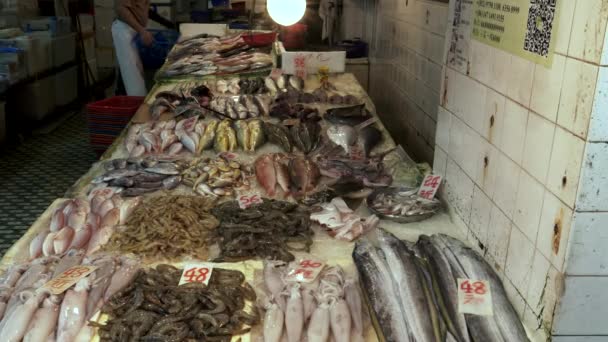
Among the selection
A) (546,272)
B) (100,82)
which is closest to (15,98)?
(100,82)

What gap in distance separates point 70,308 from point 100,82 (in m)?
11.1

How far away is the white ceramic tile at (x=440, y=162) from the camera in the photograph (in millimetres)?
3598

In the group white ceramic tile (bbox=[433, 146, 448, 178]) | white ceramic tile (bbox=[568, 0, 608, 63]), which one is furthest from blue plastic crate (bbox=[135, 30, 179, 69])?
white ceramic tile (bbox=[568, 0, 608, 63])

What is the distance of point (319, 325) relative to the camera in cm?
245

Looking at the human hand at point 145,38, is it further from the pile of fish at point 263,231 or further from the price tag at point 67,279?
the price tag at point 67,279

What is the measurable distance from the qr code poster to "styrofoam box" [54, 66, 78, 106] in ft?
29.9

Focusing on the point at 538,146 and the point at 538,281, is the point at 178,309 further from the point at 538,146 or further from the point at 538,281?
the point at 538,146

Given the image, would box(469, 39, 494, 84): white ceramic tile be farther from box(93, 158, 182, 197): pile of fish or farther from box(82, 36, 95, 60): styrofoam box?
box(82, 36, 95, 60): styrofoam box

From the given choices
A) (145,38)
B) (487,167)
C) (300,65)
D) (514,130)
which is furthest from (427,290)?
(145,38)

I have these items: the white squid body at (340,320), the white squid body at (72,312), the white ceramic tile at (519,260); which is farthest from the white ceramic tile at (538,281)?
the white squid body at (72,312)

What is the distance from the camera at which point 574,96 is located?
82.0 inches

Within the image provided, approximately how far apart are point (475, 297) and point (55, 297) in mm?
1834

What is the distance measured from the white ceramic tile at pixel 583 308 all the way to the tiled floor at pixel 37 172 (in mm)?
4945

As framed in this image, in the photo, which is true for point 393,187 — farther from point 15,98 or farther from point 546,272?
point 15,98
